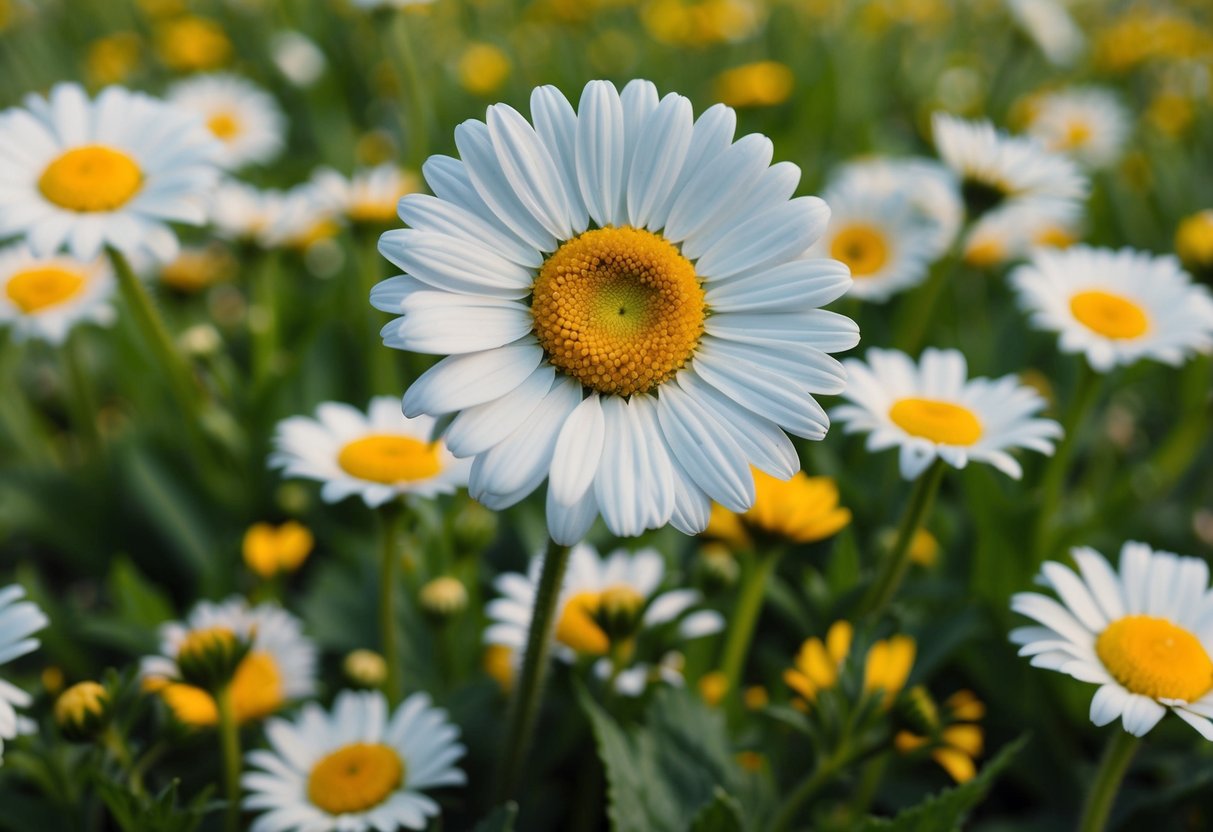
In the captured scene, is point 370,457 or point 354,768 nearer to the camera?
point 354,768

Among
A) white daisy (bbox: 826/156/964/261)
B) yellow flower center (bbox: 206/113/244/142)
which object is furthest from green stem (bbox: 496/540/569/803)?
yellow flower center (bbox: 206/113/244/142)

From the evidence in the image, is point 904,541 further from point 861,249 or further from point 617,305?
point 861,249

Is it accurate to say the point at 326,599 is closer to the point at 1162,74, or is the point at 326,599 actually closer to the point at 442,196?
the point at 442,196

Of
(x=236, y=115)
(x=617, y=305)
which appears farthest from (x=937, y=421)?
(x=236, y=115)

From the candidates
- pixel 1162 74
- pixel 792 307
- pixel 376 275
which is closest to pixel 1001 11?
pixel 1162 74

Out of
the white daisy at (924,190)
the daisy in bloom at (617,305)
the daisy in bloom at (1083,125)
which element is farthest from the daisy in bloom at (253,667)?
the daisy in bloom at (1083,125)

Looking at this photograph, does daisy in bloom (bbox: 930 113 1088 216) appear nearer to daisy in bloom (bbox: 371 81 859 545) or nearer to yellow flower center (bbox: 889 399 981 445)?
yellow flower center (bbox: 889 399 981 445)

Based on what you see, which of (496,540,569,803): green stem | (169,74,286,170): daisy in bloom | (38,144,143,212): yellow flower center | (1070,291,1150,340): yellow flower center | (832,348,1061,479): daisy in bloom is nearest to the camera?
(496,540,569,803): green stem
